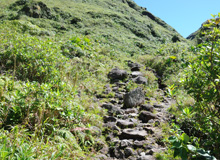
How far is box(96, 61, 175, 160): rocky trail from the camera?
4371 millimetres

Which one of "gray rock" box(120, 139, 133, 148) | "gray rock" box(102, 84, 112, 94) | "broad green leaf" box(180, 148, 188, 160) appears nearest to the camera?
"broad green leaf" box(180, 148, 188, 160)

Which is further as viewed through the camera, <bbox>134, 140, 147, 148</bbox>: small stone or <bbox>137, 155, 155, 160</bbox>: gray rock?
<bbox>134, 140, 147, 148</bbox>: small stone

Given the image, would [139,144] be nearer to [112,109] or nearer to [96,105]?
[112,109]

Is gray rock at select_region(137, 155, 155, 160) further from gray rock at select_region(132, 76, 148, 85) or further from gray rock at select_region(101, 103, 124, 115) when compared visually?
gray rock at select_region(132, 76, 148, 85)

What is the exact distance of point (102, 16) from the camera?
22188 millimetres

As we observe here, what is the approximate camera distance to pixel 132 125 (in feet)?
18.1

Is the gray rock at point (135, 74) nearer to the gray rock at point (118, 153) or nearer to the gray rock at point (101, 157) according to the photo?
the gray rock at point (118, 153)

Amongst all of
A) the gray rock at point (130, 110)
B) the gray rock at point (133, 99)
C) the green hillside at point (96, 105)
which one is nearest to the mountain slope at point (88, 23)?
the green hillside at point (96, 105)

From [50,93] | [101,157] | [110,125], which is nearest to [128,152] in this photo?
[101,157]

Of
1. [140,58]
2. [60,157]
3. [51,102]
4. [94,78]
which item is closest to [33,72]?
[51,102]

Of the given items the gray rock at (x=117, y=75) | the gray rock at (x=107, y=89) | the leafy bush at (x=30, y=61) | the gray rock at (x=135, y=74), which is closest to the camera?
the leafy bush at (x=30, y=61)

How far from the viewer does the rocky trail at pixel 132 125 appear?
4371 mm

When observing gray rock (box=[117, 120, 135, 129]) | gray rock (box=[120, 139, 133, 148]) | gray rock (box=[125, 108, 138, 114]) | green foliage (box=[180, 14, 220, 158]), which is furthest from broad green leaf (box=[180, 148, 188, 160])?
gray rock (box=[125, 108, 138, 114])

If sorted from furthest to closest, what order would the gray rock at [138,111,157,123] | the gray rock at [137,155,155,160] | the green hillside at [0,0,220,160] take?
the gray rock at [138,111,157,123] → the gray rock at [137,155,155,160] → the green hillside at [0,0,220,160]
